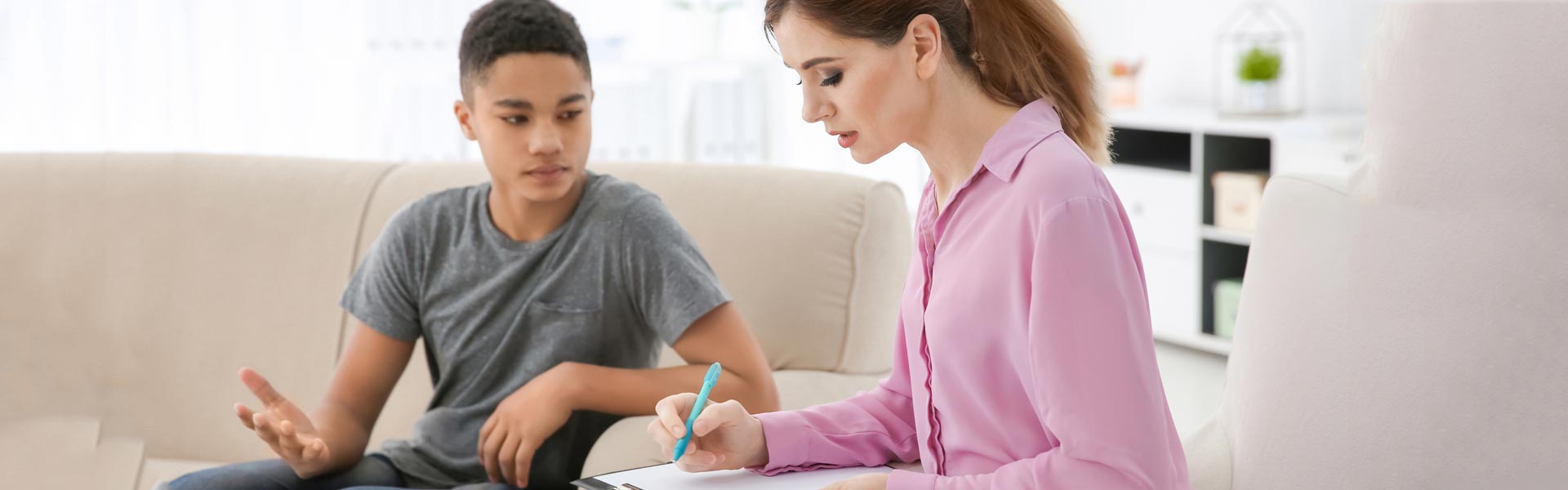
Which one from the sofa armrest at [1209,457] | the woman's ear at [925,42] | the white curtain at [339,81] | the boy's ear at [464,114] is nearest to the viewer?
the woman's ear at [925,42]

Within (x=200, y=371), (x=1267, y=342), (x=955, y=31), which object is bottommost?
(x=200, y=371)

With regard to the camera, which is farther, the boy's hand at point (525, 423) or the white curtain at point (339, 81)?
the white curtain at point (339, 81)

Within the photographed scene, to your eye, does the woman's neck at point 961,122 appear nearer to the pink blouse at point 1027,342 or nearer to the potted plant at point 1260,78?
the pink blouse at point 1027,342

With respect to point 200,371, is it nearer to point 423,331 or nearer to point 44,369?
point 44,369

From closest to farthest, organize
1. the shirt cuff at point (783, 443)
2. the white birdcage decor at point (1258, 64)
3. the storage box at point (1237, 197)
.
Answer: the shirt cuff at point (783, 443) → the storage box at point (1237, 197) → the white birdcage decor at point (1258, 64)

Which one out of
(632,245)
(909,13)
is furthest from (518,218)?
(909,13)

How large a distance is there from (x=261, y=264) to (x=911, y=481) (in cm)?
125

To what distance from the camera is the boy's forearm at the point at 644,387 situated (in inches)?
55.1

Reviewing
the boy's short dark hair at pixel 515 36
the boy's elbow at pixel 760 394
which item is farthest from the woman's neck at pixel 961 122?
the boy's short dark hair at pixel 515 36

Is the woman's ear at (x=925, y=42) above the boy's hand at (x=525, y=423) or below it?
above

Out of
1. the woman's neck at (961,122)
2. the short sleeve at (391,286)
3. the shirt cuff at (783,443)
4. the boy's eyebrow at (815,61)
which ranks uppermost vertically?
the boy's eyebrow at (815,61)

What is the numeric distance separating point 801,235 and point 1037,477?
32.5 inches

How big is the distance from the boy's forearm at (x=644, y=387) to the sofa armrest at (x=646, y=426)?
2 cm

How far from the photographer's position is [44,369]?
4.99 feet
